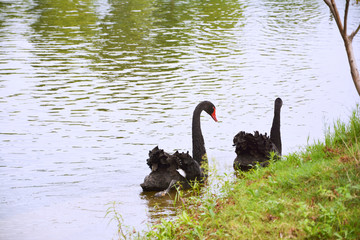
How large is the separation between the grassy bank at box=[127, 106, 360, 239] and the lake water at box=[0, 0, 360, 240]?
3.33 ft

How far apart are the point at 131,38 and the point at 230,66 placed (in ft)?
17.0

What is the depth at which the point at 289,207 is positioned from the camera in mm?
4812

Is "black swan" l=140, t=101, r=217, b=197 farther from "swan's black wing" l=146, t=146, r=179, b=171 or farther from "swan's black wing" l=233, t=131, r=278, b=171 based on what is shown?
"swan's black wing" l=233, t=131, r=278, b=171

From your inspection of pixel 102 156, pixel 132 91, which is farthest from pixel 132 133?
pixel 132 91

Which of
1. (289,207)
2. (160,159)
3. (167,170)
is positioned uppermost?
(289,207)

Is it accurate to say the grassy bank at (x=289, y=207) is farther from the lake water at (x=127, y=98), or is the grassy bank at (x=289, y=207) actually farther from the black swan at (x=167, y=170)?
the lake water at (x=127, y=98)

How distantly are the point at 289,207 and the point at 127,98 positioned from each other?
24.2ft

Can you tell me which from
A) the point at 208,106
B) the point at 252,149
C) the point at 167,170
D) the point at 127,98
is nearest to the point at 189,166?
the point at 167,170

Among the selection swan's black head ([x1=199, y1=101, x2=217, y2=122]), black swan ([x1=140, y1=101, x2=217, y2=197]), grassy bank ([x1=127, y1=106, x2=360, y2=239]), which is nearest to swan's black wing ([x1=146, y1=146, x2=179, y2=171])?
black swan ([x1=140, y1=101, x2=217, y2=197])

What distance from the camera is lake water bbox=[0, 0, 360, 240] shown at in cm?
678

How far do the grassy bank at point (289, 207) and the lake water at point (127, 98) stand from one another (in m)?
1.01

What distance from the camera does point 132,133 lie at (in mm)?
9414

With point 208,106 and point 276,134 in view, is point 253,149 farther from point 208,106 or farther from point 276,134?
point 208,106

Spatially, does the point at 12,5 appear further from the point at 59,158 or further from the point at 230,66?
the point at 59,158
